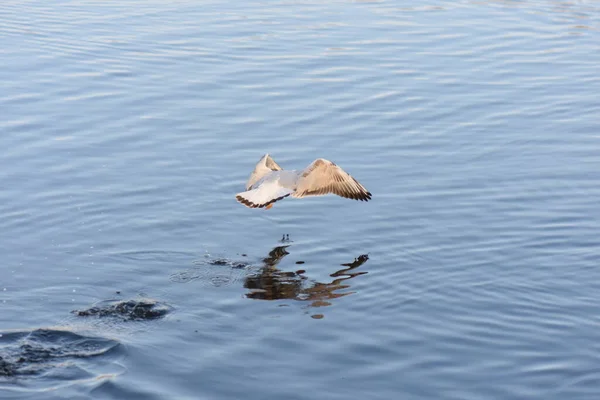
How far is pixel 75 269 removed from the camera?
36.4ft

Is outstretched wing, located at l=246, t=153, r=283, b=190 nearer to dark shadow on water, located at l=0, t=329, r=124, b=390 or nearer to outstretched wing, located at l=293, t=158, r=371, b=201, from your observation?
outstretched wing, located at l=293, t=158, r=371, b=201

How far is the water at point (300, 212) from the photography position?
8930 millimetres

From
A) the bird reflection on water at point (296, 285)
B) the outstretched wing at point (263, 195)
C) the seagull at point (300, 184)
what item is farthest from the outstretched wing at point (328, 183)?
the bird reflection on water at point (296, 285)

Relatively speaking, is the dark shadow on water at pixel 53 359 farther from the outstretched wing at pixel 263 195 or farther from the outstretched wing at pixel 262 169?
the outstretched wing at pixel 262 169

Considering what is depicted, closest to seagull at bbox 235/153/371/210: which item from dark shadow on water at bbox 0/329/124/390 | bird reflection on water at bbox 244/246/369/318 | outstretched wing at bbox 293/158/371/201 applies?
outstretched wing at bbox 293/158/371/201

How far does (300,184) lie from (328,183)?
1.29 ft

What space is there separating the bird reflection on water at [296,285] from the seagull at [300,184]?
2.91ft

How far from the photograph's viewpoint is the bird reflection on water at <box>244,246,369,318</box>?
1052cm

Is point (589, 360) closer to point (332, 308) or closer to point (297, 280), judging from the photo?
point (332, 308)

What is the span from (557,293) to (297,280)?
9.16 ft

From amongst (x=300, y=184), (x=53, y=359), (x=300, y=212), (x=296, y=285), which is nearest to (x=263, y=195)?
(x=300, y=184)

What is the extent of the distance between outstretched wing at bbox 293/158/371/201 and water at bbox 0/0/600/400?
1.30 feet

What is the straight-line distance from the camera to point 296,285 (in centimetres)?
1087

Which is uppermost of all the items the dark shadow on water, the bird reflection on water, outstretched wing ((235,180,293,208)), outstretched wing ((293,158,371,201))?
outstretched wing ((293,158,371,201))
